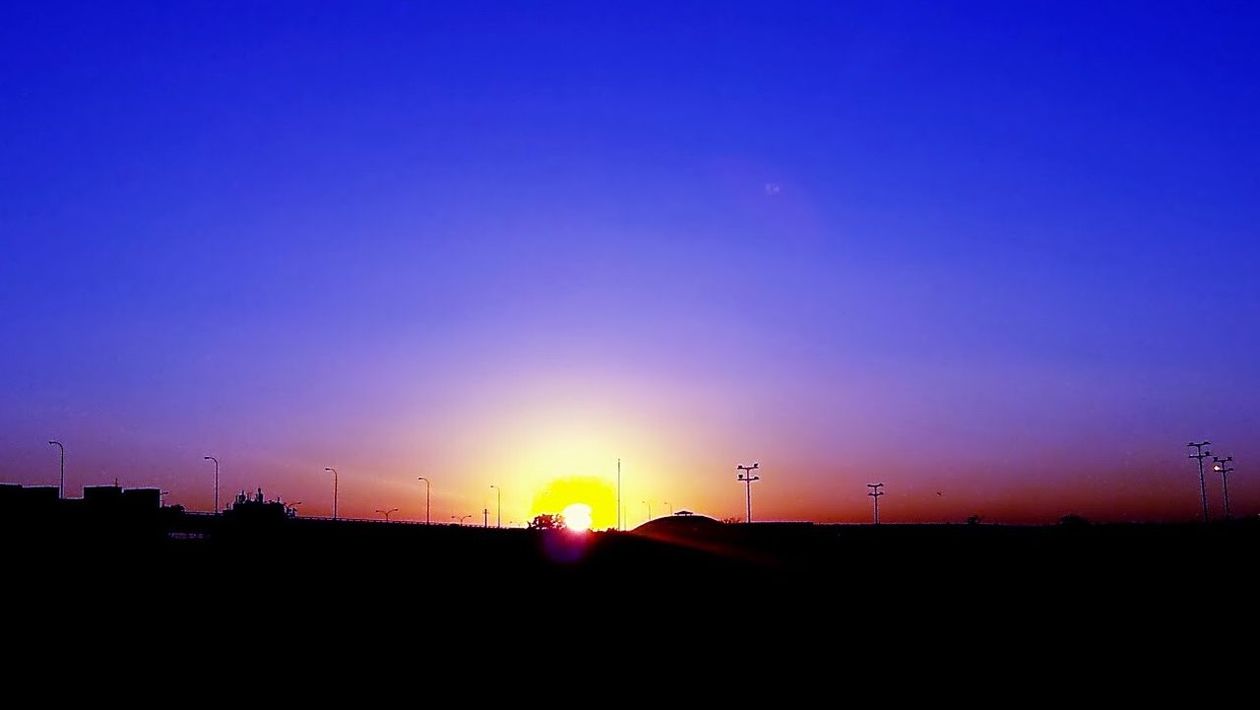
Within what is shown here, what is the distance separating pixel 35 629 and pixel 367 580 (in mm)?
19830

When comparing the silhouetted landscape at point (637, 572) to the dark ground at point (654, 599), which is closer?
the dark ground at point (654, 599)

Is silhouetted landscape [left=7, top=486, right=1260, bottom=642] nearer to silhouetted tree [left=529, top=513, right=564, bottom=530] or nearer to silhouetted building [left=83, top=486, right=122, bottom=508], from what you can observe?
silhouetted building [left=83, top=486, right=122, bottom=508]

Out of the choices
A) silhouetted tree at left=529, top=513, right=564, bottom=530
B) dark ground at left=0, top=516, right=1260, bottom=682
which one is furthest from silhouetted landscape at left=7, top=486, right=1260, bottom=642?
silhouetted tree at left=529, top=513, right=564, bottom=530

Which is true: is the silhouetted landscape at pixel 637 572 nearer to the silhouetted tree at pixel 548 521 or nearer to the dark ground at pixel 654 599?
the dark ground at pixel 654 599

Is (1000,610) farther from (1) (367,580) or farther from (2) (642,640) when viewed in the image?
(1) (367,580)

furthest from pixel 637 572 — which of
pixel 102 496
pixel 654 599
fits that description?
pixel 102 496

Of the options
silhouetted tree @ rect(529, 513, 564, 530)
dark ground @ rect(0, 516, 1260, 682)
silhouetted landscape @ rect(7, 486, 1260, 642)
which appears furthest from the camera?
silhouetted tree @ rect(529, 513, 564, 530)

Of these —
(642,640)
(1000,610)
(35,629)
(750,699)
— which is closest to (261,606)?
(35,629)

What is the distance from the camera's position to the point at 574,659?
3856 cm

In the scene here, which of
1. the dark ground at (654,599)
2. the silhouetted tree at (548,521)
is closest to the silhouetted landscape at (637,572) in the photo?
the dark ground at (654,599)

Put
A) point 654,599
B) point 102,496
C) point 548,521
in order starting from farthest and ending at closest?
1. point 548,521
2. point 102,496
3. point 654,599

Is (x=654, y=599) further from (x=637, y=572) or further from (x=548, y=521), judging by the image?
(x=548, y=521)

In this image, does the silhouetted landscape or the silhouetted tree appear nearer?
the silhouetted landscape

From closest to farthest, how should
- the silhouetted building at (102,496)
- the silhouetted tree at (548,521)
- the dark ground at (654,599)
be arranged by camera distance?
the dark ground at (654,599), the silhouetted building at (102,496), the silhouetted tree at (548,521)
